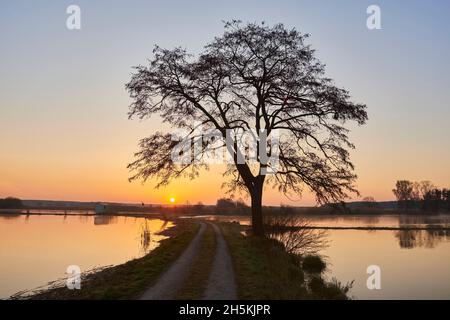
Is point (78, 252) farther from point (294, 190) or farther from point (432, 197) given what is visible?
point (432, 197)

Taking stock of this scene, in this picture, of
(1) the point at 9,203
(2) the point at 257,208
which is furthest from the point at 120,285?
(1) the point at 9,203

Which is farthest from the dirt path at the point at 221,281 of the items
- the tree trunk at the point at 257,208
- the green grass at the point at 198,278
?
the tree trunk at the point at 257,208

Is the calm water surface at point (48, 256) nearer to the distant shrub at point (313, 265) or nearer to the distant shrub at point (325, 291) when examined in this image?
the distant shrub at point (313, 265)

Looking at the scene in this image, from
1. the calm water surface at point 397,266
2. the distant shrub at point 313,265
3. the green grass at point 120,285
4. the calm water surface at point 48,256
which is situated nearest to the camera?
the green grass at point 120,285

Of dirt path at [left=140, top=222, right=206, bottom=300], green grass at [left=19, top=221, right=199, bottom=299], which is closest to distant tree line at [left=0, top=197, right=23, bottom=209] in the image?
dirt path at [left=140, top=222, right=206, bottom=300]

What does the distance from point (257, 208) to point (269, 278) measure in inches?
506

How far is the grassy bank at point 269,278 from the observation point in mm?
14102

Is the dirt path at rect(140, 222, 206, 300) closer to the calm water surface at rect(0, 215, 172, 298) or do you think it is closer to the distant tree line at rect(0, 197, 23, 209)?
the calm water surface at rect(0, 215, 172, 298)

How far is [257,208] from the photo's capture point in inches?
1152

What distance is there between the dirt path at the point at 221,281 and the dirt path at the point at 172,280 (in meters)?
1.09

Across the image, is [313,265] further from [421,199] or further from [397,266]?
[421,199]

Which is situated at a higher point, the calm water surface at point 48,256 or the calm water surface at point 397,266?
the calm water surface at point 48,256
